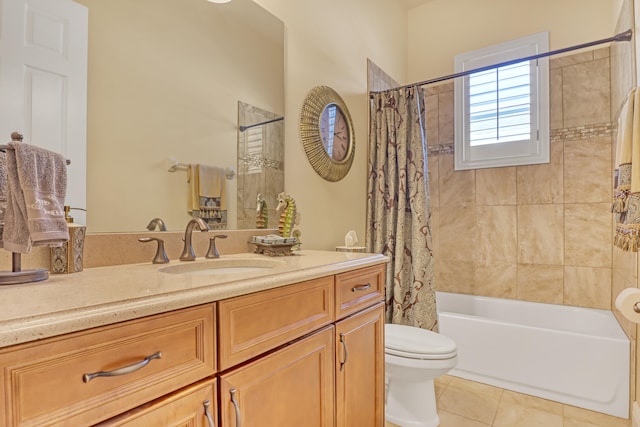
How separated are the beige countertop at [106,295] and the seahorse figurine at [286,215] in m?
0.61

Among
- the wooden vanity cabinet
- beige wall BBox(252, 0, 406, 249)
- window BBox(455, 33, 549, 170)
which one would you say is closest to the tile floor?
the wooden vanity cabinet

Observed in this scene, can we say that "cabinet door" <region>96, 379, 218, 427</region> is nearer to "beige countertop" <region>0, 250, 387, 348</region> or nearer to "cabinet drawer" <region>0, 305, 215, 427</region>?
"cabinet drawer" <region>0, 305, 215, 427</region>

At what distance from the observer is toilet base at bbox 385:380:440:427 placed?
1751mm

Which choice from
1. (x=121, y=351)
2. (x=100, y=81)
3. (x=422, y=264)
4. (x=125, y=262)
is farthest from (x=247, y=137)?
(x=422, y=264)

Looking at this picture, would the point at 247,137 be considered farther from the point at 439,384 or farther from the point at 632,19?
the point at 632,19

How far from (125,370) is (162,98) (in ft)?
3.31

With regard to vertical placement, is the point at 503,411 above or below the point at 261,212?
below

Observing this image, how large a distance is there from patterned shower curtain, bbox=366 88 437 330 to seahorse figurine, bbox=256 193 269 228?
3.45 feet

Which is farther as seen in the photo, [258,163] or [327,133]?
[327,133]

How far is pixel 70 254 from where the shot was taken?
938mm

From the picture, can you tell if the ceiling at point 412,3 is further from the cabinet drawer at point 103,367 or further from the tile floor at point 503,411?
the cabinet drawer at point 103,367

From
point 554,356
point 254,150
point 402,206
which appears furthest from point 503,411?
point 254,150

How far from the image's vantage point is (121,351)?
0.60m

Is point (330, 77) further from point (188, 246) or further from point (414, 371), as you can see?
point (414, 371)
